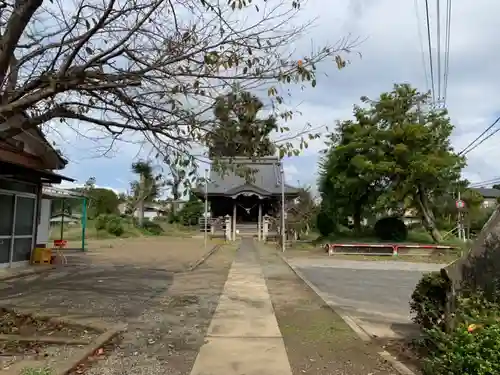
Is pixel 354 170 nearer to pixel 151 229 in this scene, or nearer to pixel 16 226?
pixel 16 226

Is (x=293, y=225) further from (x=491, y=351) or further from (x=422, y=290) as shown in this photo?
(x=491, y=351)

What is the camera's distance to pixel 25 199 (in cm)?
1644

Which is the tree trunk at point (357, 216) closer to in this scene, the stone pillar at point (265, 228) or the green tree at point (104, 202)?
the stone pillar at point (265, 228)

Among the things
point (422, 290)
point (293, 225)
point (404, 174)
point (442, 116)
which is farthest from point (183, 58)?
point (293, 225)

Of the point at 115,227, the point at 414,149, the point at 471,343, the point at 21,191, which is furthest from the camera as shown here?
the point at 115,227

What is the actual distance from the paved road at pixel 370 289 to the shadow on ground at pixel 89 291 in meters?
4.14

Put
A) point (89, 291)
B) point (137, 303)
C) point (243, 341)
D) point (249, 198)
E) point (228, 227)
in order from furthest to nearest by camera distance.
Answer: point (249, 198) → point (228, 227) → point (89, 291) → point (137, 303) → point (243, 341)

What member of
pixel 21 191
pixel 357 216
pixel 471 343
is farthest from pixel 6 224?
pixel 357 216

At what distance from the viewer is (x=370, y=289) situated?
1402cm

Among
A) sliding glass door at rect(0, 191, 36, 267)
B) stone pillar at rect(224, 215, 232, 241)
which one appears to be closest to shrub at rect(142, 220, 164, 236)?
stone pillar at rect(224, 215, 232, 241)

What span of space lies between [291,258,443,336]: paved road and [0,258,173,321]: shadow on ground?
13.6 ft

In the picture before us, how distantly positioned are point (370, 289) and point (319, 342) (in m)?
7.18

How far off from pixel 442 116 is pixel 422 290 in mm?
26763

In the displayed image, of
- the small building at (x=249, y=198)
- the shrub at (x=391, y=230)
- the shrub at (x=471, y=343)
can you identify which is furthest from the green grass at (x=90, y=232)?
the shrub at (x=471, y=343)
